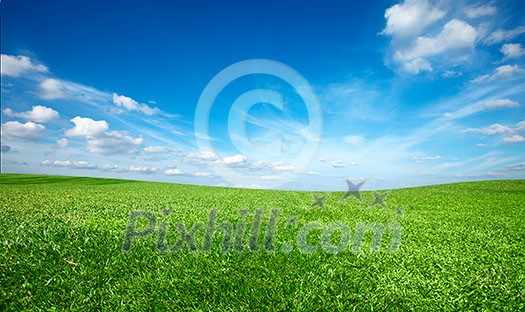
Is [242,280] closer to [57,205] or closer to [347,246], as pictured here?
[347,246]

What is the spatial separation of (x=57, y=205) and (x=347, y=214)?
Answer: 30.6ft

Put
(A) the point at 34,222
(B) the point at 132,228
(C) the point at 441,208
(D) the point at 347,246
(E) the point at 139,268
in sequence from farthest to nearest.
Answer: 1. (C) the point at 441,208
2. (A) the point at 34,222
3. (B) the point at 132,228
4. (D) the point at 347,246
5. (E) the point at 139,268

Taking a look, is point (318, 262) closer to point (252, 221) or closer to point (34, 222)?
point (252, 221)

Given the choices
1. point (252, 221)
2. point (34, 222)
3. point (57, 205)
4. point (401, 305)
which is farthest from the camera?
point (57, 205)

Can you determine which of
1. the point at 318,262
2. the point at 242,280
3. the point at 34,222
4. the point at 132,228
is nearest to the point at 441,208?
the point at 318,262

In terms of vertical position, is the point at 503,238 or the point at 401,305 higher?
the point at 503,238

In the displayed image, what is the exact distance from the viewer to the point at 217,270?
5.31 metres

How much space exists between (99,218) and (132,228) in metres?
1.54

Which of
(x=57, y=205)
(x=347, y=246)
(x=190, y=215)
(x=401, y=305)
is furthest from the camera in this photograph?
(x=57, y=205)

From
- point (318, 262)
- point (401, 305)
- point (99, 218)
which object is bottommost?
point (401, 305)

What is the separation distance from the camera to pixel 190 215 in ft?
28.7

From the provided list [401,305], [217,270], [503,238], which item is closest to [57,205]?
[217,270]

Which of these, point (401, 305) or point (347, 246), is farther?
point (347, 246)

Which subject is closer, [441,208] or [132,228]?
[132,228]
